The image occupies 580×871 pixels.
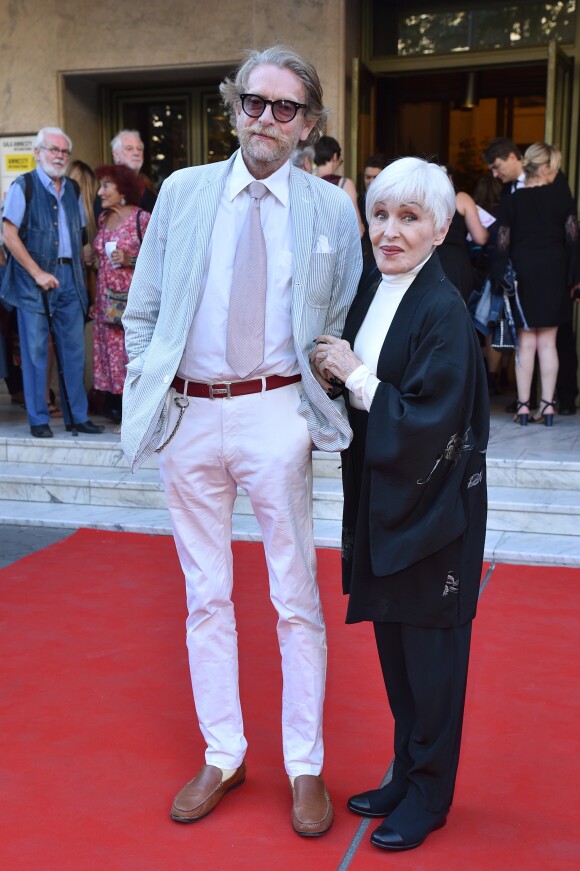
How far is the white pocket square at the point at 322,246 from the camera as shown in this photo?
269 centimetres

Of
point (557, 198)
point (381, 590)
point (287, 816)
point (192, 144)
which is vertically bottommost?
point (287, 816)

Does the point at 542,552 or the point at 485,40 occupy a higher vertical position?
the point at 485,40

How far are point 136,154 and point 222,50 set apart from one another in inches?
60.2

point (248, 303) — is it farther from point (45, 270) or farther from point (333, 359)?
point (45, 270)

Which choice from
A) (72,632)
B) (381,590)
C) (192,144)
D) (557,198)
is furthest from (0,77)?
(381,590)

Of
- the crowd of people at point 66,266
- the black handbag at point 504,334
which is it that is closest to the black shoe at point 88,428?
the crowd of people at point 66,266

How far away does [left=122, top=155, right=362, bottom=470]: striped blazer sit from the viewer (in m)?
2.66

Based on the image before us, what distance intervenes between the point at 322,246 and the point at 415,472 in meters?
0.68

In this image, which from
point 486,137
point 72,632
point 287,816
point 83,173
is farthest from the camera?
point 486,137

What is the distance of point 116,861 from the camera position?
260 centimetres

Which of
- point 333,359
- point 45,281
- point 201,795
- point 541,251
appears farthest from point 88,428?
point 333,359

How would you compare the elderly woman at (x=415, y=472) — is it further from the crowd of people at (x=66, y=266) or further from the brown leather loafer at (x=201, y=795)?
the crowd of people at (x=66, y=266)

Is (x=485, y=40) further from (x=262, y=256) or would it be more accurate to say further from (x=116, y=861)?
(x=116, y=861)

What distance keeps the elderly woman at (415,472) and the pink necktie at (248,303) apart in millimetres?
165
